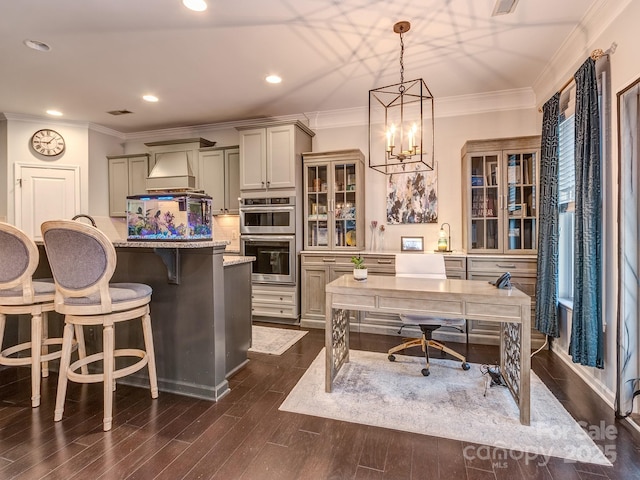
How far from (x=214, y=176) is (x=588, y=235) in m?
4.38

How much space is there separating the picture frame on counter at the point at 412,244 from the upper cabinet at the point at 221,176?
239cm

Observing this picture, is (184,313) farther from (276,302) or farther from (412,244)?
(412,244)

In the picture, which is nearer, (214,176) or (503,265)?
(503,265)

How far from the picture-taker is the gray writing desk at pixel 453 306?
2.04 meters

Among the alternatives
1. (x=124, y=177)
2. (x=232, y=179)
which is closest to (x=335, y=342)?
(x=232, y=179)

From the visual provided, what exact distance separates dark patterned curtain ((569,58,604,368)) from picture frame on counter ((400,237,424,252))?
1.90 meters

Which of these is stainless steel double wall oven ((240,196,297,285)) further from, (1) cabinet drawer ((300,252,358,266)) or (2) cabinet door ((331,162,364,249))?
(2) cabinet door ((331,162,364,249))

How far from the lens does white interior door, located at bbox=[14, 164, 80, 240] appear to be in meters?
4.74

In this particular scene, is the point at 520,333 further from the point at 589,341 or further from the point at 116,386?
the point at 116,386

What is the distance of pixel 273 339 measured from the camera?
12.2ft

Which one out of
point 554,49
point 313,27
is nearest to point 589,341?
point 554,49

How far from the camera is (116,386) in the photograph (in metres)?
2.57

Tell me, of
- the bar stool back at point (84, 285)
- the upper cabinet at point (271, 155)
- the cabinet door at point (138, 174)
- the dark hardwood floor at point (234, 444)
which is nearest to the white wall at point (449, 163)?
the upper cabinet at point (271, 155)

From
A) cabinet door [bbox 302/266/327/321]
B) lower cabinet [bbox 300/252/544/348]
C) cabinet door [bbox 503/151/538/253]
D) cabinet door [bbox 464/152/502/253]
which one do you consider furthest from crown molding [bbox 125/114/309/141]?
cabinet door [bbox 503/151/538/253]
